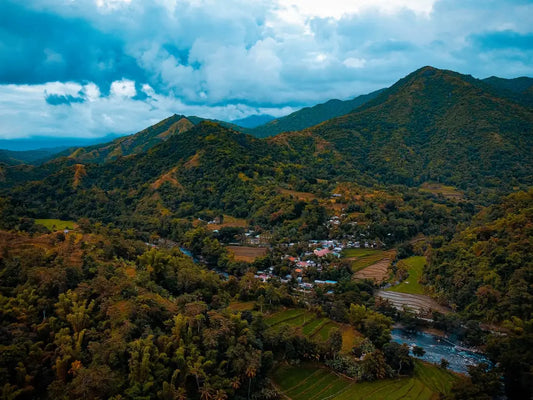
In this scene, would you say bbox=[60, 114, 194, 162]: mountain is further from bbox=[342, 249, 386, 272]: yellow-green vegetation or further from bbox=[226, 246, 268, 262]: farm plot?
bbox=[342, 249, 386, 272]: yellow-green vegetation

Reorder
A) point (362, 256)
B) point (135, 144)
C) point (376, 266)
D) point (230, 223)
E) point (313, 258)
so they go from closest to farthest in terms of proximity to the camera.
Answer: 1. point (313, 258)
2. point (376, 266)
3. point (362, 256)
4. point (230, 223)
5. point (135, 144)

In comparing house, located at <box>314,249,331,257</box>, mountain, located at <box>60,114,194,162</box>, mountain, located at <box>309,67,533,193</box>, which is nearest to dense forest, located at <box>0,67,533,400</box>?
house, located at <box>314,249,331,257</box>

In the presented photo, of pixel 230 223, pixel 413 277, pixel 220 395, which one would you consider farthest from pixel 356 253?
pixel 220 395

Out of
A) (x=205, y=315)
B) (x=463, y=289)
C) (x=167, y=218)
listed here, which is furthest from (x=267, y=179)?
(x=205, y=315)

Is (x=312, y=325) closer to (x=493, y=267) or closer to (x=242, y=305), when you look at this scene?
(x=242, y=305)

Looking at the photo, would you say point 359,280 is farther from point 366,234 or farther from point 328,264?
point 366,234

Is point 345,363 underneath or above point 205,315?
underneath
